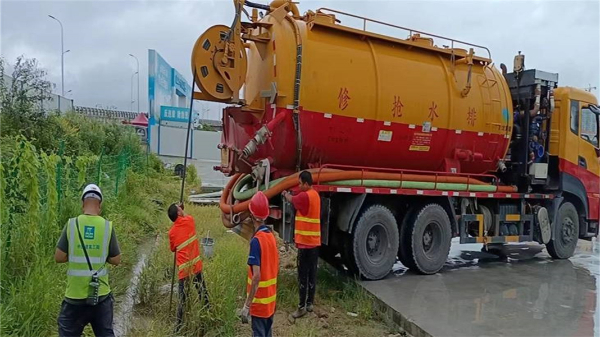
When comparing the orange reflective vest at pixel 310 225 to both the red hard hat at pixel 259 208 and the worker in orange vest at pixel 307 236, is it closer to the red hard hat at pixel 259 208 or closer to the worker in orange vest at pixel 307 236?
the worker in orange vest at pixel 307 236

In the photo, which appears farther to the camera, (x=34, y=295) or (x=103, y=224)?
(x=34, y=295)

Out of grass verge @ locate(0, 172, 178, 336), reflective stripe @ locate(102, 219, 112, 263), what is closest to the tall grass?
grass verge @ locate(0, 172, 178, 336)

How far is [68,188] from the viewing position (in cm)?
741

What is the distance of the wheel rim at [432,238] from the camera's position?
24.8ft

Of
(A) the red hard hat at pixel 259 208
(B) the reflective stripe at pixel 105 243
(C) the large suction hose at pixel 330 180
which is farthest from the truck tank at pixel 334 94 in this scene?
(B) the reflective stripe at pixel 105 243

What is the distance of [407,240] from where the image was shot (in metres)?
7.28

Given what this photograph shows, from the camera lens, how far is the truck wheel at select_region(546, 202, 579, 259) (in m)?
9.30

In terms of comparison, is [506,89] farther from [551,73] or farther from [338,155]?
[338,155]

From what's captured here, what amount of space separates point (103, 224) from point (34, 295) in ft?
4.93

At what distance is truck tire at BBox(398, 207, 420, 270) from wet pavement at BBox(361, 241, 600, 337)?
0.66ft

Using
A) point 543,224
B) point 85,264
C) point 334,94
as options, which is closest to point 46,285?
point 85,264

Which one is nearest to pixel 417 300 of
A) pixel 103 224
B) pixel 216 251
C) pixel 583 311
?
pixel 583 311

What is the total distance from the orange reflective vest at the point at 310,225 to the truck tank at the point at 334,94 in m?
1.08

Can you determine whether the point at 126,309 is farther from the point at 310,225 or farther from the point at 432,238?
the point at 432,238
